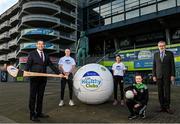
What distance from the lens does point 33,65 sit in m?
7.02

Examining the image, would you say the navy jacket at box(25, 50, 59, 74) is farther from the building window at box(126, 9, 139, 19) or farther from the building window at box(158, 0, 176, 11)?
the building window at box(126, 9, 139, 19)

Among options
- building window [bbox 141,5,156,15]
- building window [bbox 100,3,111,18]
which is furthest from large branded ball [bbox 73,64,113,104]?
building window [bbox 100,3,111,18]

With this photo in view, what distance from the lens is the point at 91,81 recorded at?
7.96 m

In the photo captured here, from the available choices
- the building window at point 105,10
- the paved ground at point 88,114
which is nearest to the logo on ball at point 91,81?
the paved ground at point 88,114

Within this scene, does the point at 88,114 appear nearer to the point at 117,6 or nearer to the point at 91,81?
the point at 91,81

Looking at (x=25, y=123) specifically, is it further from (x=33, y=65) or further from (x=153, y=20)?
(x=153, y=20)

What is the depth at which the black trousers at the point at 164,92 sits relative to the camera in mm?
7479

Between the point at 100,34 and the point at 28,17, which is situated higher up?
the point at 28,17

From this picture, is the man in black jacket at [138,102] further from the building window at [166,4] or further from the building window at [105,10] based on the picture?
the building window at [105,10]

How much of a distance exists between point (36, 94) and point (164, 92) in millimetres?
3556

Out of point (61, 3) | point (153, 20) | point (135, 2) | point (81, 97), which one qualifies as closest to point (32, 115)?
point (81, 97)

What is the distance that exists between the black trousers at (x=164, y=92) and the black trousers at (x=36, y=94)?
3264 mm

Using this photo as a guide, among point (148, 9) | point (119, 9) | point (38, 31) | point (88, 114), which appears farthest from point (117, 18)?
point (88, 114)

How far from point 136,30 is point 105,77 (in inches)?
1542
